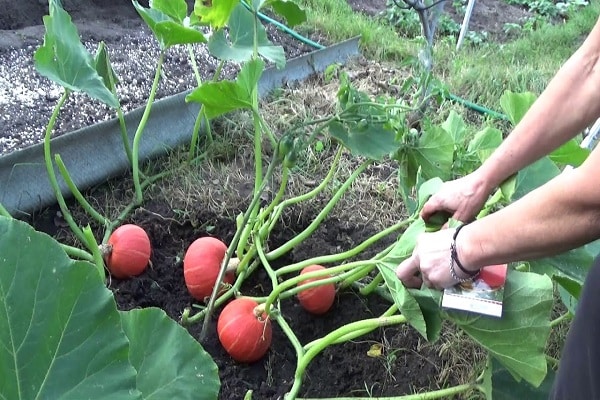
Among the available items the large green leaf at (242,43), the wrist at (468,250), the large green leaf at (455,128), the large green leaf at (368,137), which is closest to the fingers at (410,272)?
the wrist at (468,250)

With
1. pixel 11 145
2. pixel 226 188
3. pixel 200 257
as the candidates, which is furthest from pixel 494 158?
pixel 11 145

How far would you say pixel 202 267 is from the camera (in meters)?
1.78

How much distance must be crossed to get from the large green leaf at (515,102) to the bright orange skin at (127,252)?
40.2 inches

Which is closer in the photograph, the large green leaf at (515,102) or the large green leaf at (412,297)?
the large green leaf at (412,297)

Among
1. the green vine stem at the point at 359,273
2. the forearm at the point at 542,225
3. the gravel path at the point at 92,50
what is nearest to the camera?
the forearm at the point at 542,225

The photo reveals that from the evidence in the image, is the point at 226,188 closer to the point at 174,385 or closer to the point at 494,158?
the point at 494,158

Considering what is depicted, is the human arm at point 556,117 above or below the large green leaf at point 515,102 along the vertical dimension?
above

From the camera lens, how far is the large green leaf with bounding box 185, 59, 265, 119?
151cm

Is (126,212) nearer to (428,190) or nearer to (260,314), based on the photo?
(260,314)

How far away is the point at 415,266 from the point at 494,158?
34 cm

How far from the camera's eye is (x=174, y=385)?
44.6 inches

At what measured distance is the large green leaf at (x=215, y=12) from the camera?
1762 mm

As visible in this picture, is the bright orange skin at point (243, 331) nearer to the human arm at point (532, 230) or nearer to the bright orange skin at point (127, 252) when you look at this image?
the bright orange skin at point (127, 252)

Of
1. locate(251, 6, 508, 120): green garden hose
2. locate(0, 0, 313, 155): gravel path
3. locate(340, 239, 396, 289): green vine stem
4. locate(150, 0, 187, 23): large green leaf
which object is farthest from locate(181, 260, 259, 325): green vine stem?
locate(251, 6, 508, 120): green garden hose
